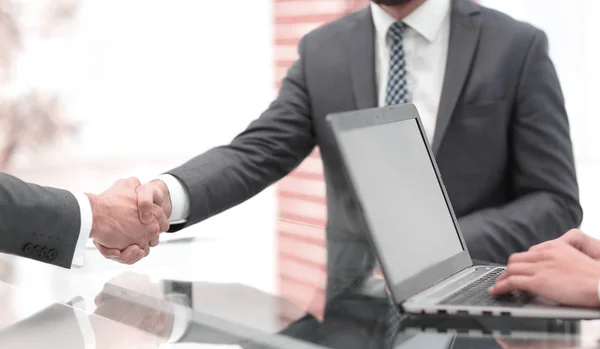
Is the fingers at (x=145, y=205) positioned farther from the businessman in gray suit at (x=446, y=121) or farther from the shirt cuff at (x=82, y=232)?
the shirt cuff at (x=82, y=232)

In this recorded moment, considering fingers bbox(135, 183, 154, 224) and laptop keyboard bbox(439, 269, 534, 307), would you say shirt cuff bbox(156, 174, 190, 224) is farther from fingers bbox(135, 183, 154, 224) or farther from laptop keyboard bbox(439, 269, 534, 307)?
laptop keyboard bbox(439, 269, 534, 307)

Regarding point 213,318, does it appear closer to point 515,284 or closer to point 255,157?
point 515,284

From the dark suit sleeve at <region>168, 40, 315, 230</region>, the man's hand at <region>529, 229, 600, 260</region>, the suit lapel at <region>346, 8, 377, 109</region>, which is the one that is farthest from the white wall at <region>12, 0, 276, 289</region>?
the man's hand at <region>529, 229, 600, 260</region>

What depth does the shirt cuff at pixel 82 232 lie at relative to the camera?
165 cm

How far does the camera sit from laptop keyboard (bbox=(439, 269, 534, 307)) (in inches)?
44.7

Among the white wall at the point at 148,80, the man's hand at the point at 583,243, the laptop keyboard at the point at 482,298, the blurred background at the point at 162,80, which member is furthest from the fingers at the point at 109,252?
the white wall at the point at 148,80

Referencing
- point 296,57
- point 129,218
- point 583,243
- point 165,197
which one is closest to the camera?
point 583,243

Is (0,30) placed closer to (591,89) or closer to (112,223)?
(112,223)

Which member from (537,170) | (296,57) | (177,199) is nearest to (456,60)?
(537,170)

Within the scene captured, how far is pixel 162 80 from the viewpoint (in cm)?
423

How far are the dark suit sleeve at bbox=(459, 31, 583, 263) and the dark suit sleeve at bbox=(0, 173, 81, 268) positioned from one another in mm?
881

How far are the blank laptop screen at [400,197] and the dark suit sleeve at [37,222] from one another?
0.72 m

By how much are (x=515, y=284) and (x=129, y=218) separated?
102 cm

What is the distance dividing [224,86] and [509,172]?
2.60 meters
